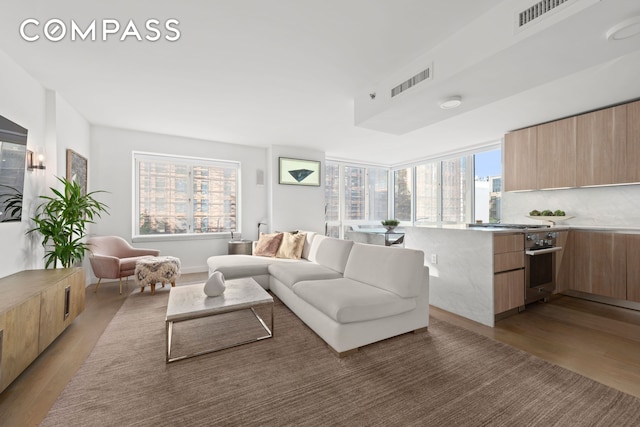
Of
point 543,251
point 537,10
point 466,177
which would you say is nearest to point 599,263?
point 543,251

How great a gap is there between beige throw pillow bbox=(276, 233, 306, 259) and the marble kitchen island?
186 centimetres

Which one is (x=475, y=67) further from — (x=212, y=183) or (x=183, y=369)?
(x=212, y=183)

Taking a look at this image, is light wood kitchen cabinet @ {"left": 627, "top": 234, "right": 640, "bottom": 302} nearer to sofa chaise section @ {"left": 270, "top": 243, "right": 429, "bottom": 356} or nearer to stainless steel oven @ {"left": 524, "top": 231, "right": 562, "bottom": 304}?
stainless steel oven @ {"left": 524, "top": 231, "right": 562, "bottom": 304}

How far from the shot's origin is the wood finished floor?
1.67 m

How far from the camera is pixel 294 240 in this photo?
14.2 feet

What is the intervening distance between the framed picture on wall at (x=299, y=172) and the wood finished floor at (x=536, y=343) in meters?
3.50

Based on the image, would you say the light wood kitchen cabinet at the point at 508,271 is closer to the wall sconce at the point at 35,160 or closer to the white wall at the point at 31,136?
the white wall at the point at 31,136

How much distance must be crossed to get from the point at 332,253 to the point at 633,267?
362cm

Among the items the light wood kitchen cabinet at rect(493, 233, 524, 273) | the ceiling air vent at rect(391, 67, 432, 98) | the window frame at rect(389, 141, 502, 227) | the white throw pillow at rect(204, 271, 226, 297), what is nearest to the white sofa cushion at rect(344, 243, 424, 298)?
the light wood kitchen cabinet at rect(493, 233, 524, 273)

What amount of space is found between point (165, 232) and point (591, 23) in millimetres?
5867

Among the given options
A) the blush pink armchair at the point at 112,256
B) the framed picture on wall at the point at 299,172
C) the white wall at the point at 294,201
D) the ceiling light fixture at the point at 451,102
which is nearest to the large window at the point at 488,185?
the ceiling light fixture at the point at 451,102

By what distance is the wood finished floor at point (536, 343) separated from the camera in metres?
1.67

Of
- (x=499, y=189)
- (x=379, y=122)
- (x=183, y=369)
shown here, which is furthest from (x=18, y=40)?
(x=499, y=189)

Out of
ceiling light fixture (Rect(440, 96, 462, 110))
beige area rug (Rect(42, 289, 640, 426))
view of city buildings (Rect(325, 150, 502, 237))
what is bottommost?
beige area rug (Rect(42, 289, 640, 426))
